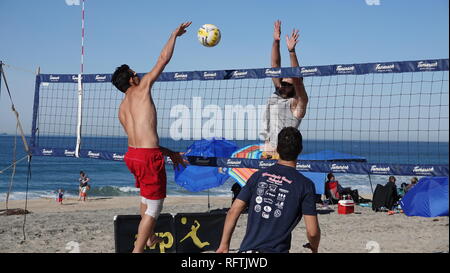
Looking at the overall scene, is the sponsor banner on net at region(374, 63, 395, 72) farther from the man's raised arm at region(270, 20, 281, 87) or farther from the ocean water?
the ocean water

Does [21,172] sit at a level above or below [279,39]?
below

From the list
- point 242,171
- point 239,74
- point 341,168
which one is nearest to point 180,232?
point 239,74

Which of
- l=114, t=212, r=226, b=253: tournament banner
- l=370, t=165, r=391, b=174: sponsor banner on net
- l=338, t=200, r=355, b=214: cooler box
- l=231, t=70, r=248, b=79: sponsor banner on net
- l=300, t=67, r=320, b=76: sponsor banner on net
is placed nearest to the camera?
l=370, t=165, r=391, b=174: sponsor banner on net

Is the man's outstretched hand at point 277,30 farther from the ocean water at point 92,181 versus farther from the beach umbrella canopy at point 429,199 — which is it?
the ocean water at point 92,181

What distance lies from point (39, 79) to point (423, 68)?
5.44m

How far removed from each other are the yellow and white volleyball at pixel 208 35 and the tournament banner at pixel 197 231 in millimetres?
2369

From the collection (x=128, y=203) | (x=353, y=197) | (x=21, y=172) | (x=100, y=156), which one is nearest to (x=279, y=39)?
(x=100, y=156)

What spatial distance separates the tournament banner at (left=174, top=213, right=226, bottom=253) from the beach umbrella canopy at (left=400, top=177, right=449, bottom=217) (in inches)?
216

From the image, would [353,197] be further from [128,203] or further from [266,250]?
[266,250]

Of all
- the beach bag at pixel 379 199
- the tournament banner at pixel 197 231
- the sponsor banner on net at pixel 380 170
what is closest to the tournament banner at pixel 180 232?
the tournament banner at pixel 197 231

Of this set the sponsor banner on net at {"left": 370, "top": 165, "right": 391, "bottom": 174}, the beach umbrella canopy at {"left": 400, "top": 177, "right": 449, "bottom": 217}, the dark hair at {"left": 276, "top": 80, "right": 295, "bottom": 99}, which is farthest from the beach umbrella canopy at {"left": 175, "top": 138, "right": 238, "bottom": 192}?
the sponsor banner on net at {"left": 370, "top": 165, "right": 391, "bottom": 174}

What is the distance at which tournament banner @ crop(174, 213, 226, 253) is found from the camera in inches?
279
